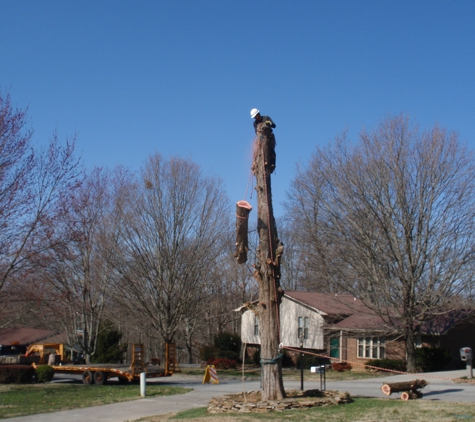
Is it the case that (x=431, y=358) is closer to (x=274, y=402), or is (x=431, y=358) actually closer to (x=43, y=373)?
(x=43, y=373)

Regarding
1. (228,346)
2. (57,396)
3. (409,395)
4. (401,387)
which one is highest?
(401,387)

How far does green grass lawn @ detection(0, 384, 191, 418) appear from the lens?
1584 centimetres

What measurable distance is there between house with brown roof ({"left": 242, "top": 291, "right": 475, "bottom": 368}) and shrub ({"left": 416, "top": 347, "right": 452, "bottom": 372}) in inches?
32.4

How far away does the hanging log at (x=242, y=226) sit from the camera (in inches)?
475

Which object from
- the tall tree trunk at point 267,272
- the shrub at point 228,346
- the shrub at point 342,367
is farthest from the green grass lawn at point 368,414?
the shrub at point 228,346

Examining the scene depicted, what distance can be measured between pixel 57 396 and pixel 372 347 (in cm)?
1951

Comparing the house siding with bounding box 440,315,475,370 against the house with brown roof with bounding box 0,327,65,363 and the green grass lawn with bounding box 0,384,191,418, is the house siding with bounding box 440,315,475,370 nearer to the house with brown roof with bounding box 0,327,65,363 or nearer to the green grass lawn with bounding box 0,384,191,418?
the green grass lawn with bounding box 0,384,191,418

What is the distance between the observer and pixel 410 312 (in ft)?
89.5

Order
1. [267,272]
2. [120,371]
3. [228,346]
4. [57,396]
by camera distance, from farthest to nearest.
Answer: [228,346]
[120,371]
[57,396]
[267,272]

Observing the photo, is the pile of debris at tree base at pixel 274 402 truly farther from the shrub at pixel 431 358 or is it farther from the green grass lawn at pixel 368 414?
the shrub at pixel 431 358

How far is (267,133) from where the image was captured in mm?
13633

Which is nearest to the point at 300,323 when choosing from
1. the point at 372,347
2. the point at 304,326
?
the point at 304,326

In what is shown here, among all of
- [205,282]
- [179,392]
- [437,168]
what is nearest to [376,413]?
[179,392]

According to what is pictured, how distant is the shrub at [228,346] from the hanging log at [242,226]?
2659cm
